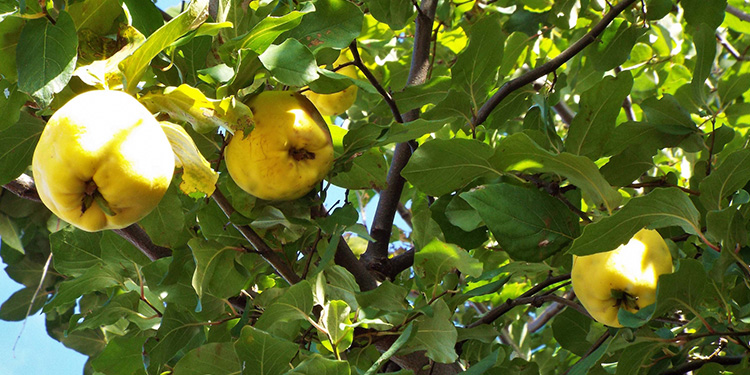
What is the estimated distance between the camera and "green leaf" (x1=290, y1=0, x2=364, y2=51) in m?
1.19

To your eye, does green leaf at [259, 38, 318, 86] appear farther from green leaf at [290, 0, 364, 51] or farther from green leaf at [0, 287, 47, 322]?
green leaf at [0, 287, 47, 322]

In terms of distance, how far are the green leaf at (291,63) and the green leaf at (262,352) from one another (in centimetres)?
40

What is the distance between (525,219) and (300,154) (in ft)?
1.35

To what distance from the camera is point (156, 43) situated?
968mm

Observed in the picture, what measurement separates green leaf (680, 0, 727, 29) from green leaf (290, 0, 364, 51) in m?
1.01

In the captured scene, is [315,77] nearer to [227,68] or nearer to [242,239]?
[227,68]

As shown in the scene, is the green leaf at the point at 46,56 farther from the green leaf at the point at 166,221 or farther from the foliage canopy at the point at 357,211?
the green leaf at the point at 166,221

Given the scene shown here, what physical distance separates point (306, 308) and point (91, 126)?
1.81ft

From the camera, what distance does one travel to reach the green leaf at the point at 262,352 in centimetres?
115

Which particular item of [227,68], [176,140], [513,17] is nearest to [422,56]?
[513,17]

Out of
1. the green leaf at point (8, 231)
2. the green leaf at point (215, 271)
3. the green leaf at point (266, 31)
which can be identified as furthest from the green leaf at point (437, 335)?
the green leaf at point (8, 231)

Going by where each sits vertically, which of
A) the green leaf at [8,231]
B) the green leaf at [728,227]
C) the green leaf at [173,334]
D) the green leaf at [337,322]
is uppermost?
the green leaf at [728,227]

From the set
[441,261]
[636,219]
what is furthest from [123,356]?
[636,219]

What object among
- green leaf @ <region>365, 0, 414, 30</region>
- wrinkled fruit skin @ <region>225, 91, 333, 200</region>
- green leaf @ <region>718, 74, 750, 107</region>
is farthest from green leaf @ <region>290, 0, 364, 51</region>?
green leaf @ <region>718, 74, 750, 107</region>
